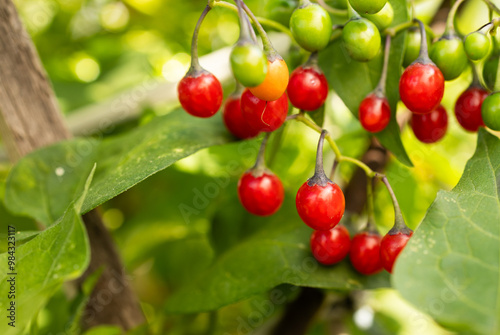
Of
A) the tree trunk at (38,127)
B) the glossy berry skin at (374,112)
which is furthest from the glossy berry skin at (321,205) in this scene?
the tree trunk at (38,127)

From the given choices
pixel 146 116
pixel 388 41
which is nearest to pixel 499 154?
pixel 388 41

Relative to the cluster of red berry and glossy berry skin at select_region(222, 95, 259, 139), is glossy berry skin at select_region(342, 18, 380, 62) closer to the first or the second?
the cluster of red berry

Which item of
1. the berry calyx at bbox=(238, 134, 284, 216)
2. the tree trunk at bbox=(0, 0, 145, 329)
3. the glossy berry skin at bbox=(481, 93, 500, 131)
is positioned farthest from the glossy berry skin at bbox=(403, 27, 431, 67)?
the tree trunk at bbox=(0, 0, 145, 329)

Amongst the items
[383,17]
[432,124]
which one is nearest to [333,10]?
[383,17]

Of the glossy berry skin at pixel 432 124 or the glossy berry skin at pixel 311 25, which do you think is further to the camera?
the glossy berry skin at pixel 432 124

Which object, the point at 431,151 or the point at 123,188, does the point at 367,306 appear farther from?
the point at 123,188

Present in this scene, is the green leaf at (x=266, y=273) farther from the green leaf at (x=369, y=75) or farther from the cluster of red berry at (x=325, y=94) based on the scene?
the green leaf at (x=369, y=75)
